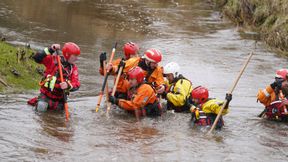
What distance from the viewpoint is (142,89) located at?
9773mm

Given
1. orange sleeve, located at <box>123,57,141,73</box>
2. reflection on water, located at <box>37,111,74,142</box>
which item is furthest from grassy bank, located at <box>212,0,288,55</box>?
reflection on water, located at <box>37,111,74,142</box>

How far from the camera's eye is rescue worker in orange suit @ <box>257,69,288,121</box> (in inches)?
402

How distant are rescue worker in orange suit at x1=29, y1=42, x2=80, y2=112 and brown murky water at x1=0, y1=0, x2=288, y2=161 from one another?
37cm

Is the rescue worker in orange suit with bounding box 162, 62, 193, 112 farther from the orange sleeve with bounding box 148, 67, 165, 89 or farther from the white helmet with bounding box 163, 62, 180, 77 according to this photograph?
the orange sleeve with bounding box 148, 67, 165, 89

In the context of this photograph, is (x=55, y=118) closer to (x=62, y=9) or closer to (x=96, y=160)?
(x=96, y=160)

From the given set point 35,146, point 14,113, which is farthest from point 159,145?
point 14,113

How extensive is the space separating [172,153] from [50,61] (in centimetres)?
313

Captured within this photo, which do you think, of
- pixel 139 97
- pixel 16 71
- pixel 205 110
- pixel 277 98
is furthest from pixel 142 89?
pixel 16 71

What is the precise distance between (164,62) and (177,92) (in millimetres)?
5283

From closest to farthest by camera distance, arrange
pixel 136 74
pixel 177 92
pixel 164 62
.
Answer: pixel 136 74
pixel 177 92
pixel 164 62

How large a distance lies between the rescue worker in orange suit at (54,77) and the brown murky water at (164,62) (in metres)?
0.37

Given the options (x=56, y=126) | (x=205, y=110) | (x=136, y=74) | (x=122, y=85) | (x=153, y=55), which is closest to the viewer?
(x=56, y=126)

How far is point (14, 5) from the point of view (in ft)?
74.2

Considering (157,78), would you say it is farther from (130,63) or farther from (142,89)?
(142,89)
